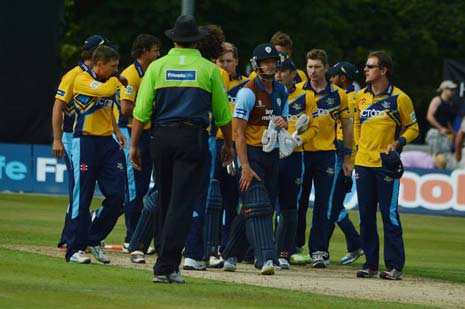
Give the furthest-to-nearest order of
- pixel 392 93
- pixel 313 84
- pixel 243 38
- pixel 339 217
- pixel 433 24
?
pixel 433 24, pixel 243 38, pixel 339 217, pixel 313 84, pixel 392 93

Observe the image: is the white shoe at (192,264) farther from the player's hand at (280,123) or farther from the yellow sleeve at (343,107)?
the yellow sleeve at (343,107)

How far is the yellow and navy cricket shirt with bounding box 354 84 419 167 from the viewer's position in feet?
48.7

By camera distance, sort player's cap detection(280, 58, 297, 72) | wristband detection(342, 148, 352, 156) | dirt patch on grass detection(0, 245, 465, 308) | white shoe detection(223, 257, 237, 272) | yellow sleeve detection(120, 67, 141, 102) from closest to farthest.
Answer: dirt patch on grass detection(0, 245, 465, 308) < white shoe detection(223, 257, 237, 272) < player's cap detection(280, 58, 297, 72) < yellow sleeve detection(120, 67, 141, 102) < wristband detection(342, 148, 352, 156)

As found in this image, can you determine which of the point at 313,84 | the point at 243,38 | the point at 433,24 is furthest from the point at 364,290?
the point at 433,24

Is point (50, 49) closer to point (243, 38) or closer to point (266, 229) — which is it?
point (243, 38)

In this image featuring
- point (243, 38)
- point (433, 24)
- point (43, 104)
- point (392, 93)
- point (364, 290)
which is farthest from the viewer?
point (433, 24)

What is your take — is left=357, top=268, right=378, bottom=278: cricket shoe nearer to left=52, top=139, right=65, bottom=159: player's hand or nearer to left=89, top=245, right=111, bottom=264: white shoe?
left=89, top=245, right=111, bottom=264: white shoe

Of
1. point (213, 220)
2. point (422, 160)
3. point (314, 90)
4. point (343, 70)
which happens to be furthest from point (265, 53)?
point (422, 160)

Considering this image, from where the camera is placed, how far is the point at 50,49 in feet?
101

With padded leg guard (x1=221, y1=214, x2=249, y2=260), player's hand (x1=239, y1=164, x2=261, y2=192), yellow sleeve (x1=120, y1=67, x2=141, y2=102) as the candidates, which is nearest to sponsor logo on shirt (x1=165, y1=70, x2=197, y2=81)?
player's hand (x1=239, y1=164, x2=261, y2=192)

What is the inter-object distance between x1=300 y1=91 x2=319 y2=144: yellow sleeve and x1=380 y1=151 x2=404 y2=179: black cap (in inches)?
51.0

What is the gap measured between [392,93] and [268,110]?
1.41m

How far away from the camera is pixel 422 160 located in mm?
29188

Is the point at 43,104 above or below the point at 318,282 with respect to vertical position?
above
